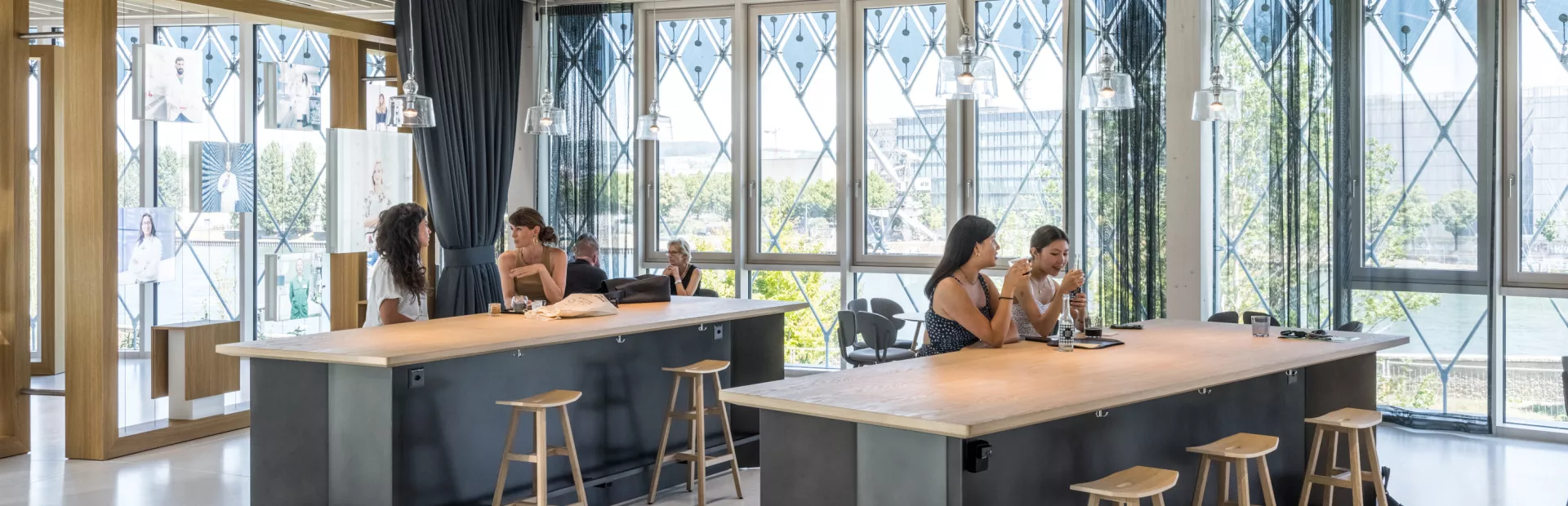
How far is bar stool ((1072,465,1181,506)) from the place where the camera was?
3.17 metres

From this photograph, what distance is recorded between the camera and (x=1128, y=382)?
366 centimetres

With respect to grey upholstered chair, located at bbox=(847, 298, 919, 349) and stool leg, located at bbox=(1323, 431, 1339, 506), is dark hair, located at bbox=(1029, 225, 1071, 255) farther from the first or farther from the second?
grey upholstered chair, located at bbox=(847, 298, 919, 349)

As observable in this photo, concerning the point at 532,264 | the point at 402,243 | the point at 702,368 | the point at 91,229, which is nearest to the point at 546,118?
the point at 532,264

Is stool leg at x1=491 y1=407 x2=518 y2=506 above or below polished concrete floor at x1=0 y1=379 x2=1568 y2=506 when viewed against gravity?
→ above

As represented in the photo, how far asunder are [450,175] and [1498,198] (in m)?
6.49

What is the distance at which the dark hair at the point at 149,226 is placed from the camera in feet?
20.8

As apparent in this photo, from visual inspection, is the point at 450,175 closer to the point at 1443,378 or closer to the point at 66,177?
the point at 66,177

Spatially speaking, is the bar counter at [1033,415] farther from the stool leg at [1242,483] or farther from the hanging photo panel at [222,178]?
the hanging photo panel at [222,178]

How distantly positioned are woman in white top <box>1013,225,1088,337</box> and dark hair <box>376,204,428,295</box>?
9.11ft

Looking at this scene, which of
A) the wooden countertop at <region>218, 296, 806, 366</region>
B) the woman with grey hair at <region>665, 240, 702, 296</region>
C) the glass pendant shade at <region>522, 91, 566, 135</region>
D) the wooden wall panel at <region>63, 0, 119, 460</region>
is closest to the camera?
the wooden countertop at <region>218, 296, 806, 366</region>

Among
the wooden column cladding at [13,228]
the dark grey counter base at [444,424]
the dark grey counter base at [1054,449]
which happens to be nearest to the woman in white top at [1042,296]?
the dark grey counter base at [1054,449]

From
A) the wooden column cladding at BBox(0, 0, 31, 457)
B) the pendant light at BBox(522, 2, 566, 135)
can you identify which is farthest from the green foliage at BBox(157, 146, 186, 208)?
the pendant light at BBox(522, 2, 566, 135)

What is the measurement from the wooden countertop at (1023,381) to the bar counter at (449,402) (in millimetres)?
1520

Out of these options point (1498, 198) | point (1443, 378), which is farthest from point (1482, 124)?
point (1443, 378)
